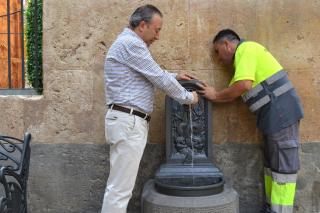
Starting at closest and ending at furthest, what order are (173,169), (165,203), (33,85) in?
(165,203) < (173,169) < (33,85)

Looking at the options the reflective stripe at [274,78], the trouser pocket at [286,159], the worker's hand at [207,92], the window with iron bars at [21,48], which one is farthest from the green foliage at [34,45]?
the trouser pocket at [286,159]

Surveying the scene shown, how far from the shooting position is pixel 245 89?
414 centimetres

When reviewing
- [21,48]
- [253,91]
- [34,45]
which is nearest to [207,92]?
[253,91]

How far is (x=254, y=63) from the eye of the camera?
414cm

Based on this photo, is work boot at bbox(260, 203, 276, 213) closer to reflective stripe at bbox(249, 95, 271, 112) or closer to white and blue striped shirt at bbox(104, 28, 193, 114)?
reflective stripe at bbox(249, 95, 271, 112)

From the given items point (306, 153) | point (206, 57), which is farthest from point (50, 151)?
point (306, 153)

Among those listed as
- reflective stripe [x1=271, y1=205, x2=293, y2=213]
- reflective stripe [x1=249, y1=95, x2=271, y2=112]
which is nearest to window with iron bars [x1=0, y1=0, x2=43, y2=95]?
reflective stripe [x1=249, y1=95, x2=271, y2=112]

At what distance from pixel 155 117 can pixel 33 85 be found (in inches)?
53.5

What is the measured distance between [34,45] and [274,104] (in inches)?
99.3

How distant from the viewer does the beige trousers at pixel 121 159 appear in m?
3.64

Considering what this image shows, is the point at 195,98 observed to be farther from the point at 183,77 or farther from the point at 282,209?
the point at 282,209

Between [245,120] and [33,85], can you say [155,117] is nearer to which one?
[245,120]

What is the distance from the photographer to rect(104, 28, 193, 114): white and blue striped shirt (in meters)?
3.61

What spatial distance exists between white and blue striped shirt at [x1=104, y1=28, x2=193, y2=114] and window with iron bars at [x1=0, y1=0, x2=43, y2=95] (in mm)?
1404
